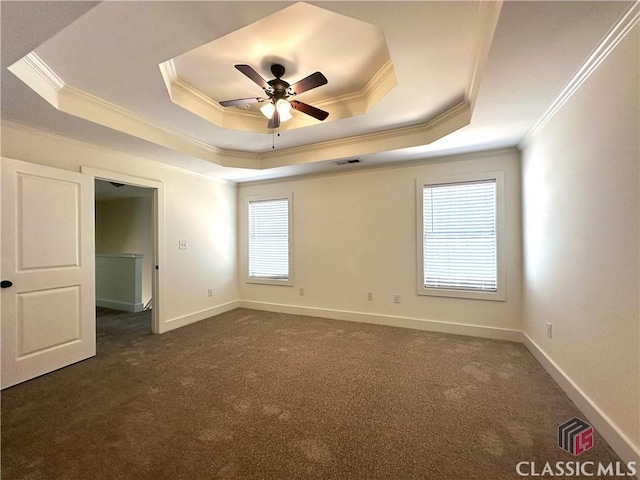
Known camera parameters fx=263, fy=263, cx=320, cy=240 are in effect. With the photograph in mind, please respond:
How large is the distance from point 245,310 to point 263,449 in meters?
3.52

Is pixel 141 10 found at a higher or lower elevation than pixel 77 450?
higher

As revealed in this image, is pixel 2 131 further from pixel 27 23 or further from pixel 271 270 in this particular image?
pixel 271 270

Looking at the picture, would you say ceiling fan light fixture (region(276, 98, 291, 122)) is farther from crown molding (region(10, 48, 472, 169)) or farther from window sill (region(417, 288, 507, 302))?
window sill (region(417, 288, 507, 302))

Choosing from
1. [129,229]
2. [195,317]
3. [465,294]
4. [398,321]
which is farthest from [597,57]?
[129,229]

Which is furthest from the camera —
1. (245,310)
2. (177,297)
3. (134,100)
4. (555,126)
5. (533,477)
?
(245,310)

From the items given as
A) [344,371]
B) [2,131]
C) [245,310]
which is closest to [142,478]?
[344,371]

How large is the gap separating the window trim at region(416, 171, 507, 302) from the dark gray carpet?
2.10ft

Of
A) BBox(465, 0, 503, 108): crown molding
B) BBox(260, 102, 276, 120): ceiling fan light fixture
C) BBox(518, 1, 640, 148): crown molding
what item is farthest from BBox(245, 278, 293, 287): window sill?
BBox(518, 1, 640, 148): crown molding

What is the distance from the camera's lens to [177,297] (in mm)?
4059

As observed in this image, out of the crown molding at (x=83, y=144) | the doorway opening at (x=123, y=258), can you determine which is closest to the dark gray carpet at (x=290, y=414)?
the doorway opening at (x=123, y=258)

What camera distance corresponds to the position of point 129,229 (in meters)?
5.93

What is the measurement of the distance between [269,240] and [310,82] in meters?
3.29

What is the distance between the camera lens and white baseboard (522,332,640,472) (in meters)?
1.50

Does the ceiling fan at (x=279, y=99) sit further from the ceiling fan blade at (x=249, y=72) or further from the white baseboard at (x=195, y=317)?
the white baseboard at (x=195, y=317)
